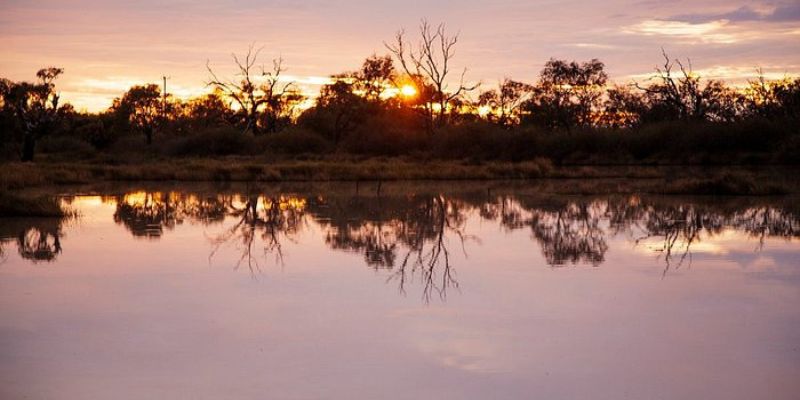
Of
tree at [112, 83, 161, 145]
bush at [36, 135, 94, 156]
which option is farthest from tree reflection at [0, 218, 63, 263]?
tree at [112, 83, 161, 145]

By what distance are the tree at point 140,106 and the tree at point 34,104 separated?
50.8ft

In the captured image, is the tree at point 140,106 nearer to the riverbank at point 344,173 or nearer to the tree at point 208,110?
the tree at point 208,110

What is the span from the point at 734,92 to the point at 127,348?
178 ft

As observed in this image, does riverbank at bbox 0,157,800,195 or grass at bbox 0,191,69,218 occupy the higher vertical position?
riverbank at bbox 0,157,800,195

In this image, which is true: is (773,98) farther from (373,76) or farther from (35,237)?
(35,237)

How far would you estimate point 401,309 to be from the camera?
8.34 metres

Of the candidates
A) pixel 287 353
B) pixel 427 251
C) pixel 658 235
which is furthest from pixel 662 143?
pixel 287 353

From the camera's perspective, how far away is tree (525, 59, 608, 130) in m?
56.1

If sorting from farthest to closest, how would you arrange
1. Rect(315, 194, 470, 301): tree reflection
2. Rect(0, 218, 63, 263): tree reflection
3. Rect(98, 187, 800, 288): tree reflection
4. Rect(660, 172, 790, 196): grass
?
Rect(660, 172, 790, 196): grass < Rect(0, 218, 63, 263): tree reflection < Rect(98, 187, 800, 288): tree reflection < Rect(315, 194, 470, 301): tree reflection

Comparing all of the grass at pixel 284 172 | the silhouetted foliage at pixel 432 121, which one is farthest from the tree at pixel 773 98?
the grass at pixel 284 172

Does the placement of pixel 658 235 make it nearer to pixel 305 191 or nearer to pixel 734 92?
pixel 305 191

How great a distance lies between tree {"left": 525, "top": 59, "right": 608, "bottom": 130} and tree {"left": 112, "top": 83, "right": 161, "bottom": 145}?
82.3 ft

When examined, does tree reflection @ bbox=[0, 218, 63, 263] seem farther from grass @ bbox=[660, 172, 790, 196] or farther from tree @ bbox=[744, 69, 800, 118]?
tree @ bbox=[744, 69, 800, 118]

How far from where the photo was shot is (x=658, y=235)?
14281 mm
